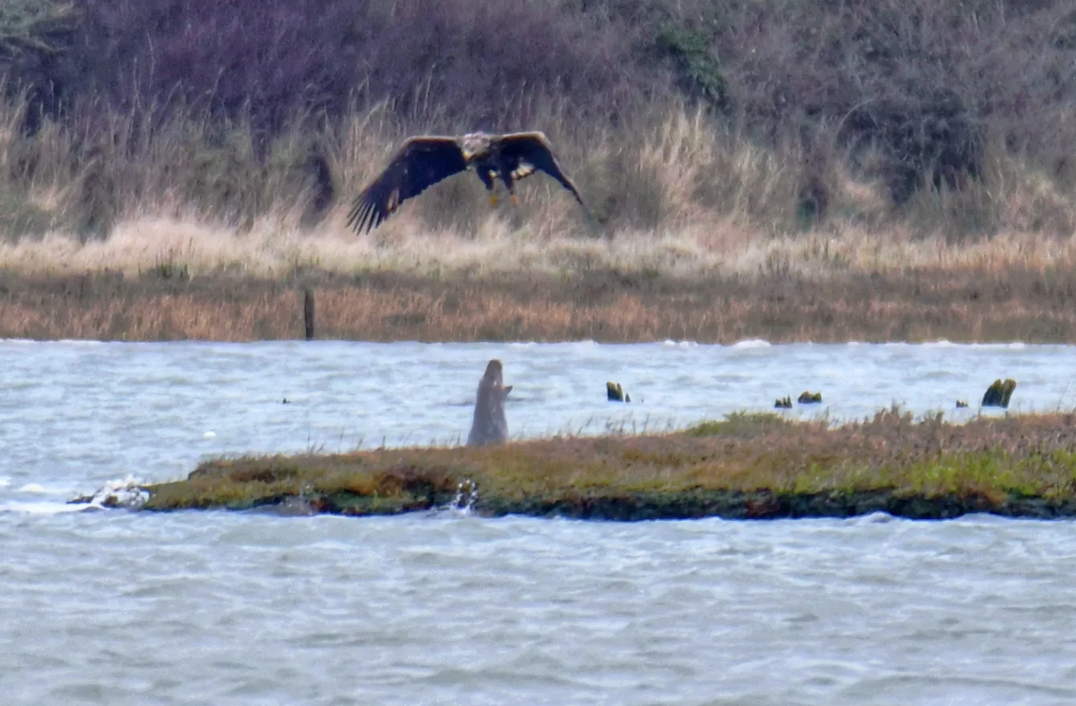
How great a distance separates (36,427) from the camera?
13531mm

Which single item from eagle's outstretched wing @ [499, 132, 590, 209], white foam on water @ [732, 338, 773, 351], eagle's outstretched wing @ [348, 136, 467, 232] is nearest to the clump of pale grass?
white foam on water @ [732, 338, 773, 351]

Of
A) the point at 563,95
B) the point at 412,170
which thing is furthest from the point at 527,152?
the point at 563,95

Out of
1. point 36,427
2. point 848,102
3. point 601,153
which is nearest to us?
point 36,427

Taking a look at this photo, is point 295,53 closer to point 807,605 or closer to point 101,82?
point 101,82

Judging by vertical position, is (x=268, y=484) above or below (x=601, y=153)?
below

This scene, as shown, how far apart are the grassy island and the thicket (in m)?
15.3

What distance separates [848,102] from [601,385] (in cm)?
1734

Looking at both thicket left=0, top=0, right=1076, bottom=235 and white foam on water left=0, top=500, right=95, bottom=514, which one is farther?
thicket left=0, top=0, right=1076, bottom=235

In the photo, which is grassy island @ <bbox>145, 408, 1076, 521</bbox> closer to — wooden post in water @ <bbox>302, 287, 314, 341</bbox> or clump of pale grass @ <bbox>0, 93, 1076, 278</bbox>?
wooden post in water @ <bbox>302, 287, 314, 341</bbox>

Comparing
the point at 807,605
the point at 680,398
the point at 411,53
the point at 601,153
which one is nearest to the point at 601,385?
the point at 680,398

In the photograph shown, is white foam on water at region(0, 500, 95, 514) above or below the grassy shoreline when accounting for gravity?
below

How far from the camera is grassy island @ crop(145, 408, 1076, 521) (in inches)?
388

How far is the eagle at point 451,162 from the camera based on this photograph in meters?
14.4

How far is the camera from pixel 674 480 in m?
10.1
